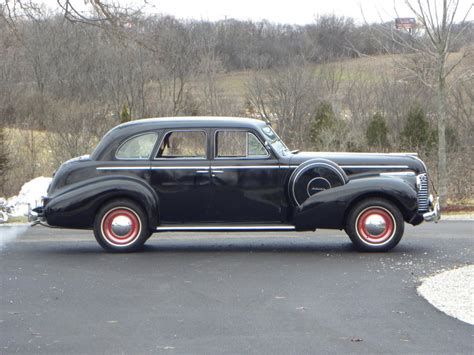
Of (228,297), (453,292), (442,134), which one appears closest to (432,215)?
(453,292)

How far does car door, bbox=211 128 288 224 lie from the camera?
461 inches

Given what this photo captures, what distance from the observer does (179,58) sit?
1973 inches

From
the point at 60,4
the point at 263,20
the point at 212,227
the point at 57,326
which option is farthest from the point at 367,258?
the point at 263,20

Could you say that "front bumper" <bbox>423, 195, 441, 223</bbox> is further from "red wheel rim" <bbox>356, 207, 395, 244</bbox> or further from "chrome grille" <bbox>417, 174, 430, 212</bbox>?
"red wheel rim" <bbox>356, 207, 395, 244</bbox>

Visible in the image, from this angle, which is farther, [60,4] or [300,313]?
[60,4]

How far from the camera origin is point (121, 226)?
38.8ft

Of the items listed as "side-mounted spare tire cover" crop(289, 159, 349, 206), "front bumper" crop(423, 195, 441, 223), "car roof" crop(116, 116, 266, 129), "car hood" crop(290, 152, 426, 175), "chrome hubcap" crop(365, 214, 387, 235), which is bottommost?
"chrome hubcap" crop(365, 214, 387, 235)

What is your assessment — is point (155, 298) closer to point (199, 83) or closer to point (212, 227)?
point (212, 227)

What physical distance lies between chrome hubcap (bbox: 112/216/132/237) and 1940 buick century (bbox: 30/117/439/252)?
0.05 ft

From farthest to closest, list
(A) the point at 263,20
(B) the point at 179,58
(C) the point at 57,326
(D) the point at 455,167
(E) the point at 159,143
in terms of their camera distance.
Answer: (A) the point at 263,20, (B) the point at 179,58, (D) the point at 455,167, (E) the point at 159,143, (C) the point at 57,326

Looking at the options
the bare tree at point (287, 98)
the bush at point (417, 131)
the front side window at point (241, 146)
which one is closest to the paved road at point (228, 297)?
the front side window at point (241, 146)

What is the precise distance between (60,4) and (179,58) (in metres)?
28.7

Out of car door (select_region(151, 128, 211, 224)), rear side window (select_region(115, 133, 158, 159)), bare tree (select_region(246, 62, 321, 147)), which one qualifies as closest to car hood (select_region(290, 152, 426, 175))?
car door (select_region(151, 128, 211, 224))

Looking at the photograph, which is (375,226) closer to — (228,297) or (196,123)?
(196,123)
